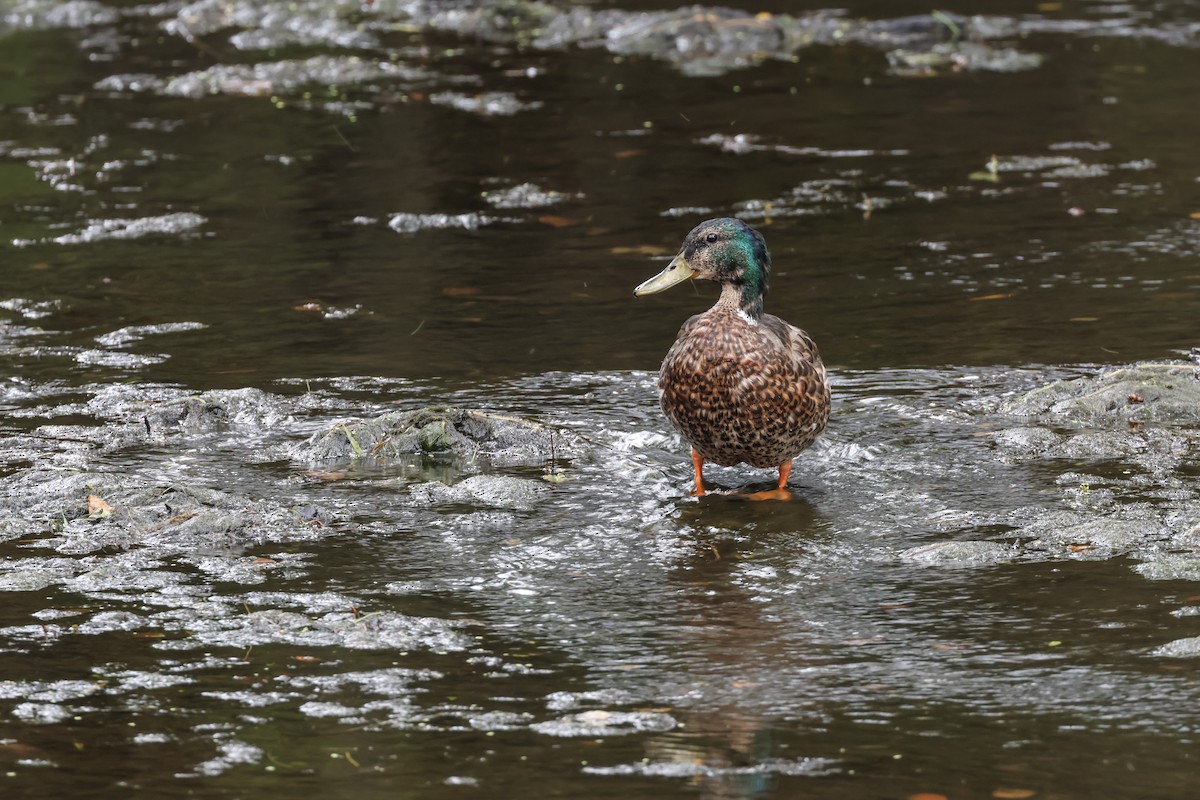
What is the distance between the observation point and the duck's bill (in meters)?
6.10

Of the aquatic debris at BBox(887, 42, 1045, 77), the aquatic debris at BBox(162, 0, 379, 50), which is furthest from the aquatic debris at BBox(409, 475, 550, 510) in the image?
the aquatic debris at BBox(162, 0, 379, 50)

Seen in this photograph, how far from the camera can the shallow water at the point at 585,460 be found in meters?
4.01

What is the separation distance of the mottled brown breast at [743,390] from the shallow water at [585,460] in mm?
232

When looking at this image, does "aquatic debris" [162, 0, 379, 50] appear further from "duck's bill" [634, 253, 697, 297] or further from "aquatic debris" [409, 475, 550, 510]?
"aquatic debris" [409, 475, 550, 510]

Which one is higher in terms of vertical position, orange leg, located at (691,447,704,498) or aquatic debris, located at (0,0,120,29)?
aquatic debris, located at (0,0,120,29)

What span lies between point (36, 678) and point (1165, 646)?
9.44ft

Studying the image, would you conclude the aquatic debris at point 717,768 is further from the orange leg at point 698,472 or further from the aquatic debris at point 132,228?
the aquatic debris at point 132,228

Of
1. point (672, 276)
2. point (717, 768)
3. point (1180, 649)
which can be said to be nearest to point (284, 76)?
point (672, 276)

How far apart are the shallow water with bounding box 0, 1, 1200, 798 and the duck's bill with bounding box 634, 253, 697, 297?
0.58m

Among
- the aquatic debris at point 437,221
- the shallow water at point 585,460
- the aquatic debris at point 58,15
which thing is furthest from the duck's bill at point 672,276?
the aquatic debris at point 58,15

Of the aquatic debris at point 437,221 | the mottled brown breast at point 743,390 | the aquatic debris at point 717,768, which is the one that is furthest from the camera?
the aquatic debris at point 437,221

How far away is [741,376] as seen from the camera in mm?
5688

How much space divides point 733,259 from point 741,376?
48 cm

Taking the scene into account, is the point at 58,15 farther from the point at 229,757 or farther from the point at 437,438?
the point at 229,757
